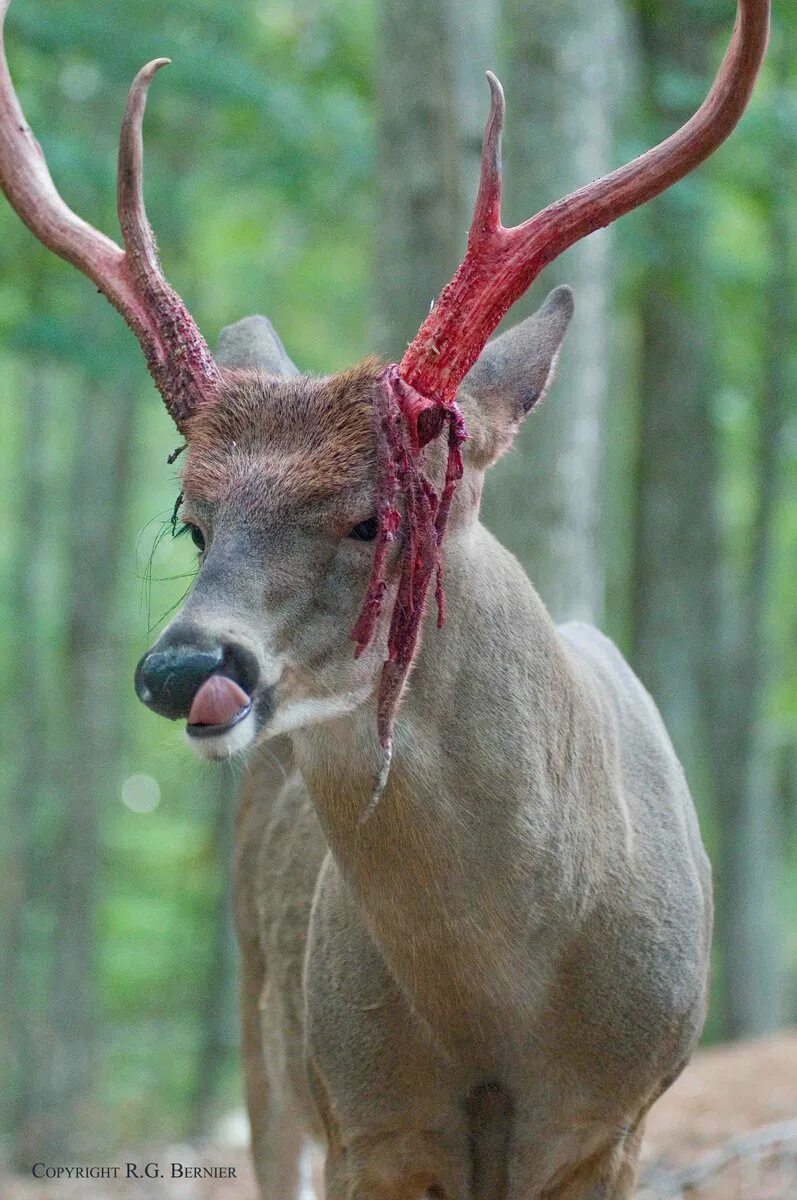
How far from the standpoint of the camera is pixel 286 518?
12.4 feet

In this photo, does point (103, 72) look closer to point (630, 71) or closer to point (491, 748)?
point (630, 71)

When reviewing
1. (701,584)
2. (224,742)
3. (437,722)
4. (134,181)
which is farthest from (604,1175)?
(701,584)

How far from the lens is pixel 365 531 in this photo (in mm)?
3859

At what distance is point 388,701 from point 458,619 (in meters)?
0.35

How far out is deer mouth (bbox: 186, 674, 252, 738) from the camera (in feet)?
11.3

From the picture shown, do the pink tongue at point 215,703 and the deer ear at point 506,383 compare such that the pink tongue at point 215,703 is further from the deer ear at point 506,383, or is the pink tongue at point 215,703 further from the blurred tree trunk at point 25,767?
the blurred tree trunk at point 25,767

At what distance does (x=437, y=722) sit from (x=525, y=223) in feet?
4.03

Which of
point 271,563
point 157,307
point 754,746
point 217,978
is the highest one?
point 157,307

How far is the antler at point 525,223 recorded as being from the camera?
13.2ft

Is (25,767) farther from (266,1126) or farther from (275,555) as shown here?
(275,555)

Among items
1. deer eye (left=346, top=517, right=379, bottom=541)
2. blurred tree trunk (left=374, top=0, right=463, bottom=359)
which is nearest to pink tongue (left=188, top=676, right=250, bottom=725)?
deer eye (left=346, top=517, right=379, bottom=541)

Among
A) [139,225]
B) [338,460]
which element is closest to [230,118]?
[139,225]

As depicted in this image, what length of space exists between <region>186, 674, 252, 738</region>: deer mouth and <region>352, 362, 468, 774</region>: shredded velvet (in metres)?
0.42

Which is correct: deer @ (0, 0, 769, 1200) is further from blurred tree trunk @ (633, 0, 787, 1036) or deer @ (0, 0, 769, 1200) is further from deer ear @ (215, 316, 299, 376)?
blurred tree trunk @ (633, 0, 787, 1036)
